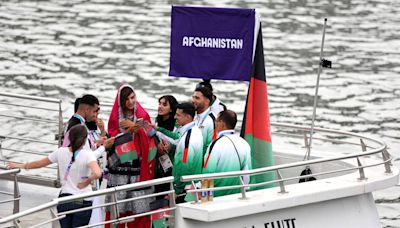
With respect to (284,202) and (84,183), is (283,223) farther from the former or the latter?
(84,183)

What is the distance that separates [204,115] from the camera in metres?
12.1

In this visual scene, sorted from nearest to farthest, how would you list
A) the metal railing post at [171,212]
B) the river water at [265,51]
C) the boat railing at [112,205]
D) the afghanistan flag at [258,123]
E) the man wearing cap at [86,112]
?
1. the boat railing at [112,205]
2. the metal railing post at [171,212]
3. the man wearing cap at [86,112]
4. the afghanistan flag at [258,123]
5. the river water at [265,51]

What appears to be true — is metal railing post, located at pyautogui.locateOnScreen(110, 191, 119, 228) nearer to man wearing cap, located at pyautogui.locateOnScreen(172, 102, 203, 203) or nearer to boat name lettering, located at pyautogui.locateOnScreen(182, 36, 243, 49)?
man wearing cap, located at pyautogui.locateOnScreen(172, 102, 203, 203)

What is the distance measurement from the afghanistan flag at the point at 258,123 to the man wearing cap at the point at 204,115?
0.42 metres

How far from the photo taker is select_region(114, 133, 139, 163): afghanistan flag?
453 inches

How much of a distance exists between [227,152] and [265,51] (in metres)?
27.9

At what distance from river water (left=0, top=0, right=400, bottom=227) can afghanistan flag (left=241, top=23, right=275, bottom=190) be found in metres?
9.15

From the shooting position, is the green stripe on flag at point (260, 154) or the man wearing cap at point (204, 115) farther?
the green stripe on flag at point (260, 154)

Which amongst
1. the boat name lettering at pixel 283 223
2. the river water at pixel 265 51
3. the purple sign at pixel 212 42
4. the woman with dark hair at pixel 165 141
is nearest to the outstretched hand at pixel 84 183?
the woman with dark hair at pixel 165 141

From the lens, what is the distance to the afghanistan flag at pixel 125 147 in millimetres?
11516

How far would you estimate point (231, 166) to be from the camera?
444 inches

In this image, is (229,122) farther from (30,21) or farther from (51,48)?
(30,21)

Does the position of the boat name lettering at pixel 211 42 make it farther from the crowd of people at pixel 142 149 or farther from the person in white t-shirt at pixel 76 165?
the person in white t-shirt at pixel 76 165

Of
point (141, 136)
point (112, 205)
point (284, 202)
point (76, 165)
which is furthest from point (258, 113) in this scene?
point (76, 165)
